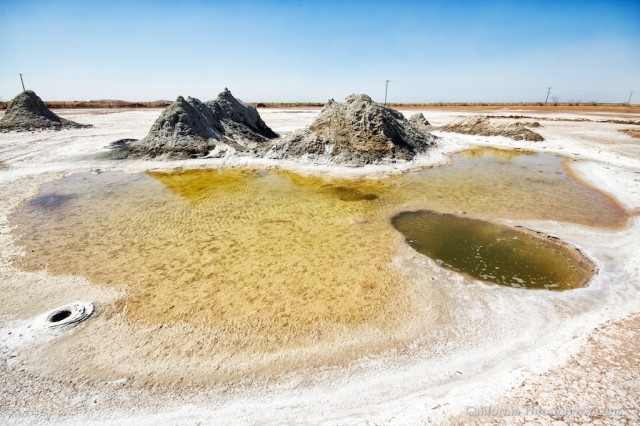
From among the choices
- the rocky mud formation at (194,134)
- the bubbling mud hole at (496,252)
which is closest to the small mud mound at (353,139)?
the rocky mud formation at (194,134)

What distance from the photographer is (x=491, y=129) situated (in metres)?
25.5

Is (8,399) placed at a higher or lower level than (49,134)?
lower

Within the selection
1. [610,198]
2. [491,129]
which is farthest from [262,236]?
[491,129]

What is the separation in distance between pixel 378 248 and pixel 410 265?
0.99 m

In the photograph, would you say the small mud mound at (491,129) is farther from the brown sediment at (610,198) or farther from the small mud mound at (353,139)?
the small mud mound at (353,139)

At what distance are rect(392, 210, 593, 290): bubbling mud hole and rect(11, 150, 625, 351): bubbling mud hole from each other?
91cm

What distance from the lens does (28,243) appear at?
307 inches

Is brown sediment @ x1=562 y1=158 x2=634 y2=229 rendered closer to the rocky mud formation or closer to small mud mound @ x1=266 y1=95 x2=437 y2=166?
small mud mound @ x1=266 y1=95 x2=437 y2=166

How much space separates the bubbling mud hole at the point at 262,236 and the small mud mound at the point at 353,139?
2392 millimetres

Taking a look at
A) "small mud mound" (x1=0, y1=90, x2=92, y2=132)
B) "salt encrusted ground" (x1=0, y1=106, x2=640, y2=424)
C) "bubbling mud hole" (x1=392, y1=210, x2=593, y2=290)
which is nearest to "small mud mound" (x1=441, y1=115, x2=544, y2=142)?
"bubbling mud hole" (x1=392, y1=210, x2=593, y2=290)

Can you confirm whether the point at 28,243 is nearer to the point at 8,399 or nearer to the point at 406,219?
the point at 8,399

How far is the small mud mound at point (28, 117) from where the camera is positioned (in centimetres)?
2385

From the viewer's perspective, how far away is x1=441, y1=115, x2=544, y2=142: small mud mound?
76.2 feet

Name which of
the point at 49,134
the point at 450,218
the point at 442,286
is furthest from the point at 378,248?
the point at 49,134
